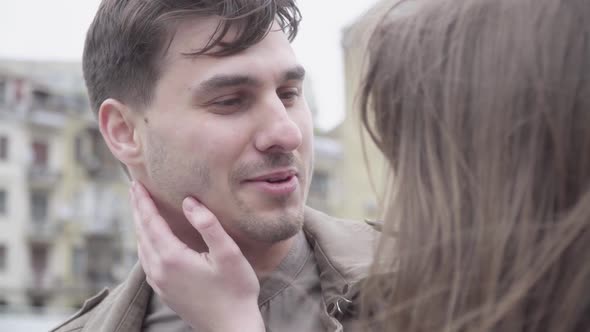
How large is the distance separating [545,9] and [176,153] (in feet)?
4.85

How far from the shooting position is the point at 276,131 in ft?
8.61

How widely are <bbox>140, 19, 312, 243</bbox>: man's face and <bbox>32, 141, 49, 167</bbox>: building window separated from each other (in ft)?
107

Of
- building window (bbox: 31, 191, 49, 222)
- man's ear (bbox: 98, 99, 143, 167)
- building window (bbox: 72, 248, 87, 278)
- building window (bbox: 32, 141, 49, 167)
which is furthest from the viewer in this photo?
building window (bbox: 72, 248, 87, 278)

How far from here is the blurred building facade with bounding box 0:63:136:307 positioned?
109 ft

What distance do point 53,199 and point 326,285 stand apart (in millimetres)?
34324

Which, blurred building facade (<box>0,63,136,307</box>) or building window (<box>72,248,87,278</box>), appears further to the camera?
building window (<box>72,248,87,278</box>)

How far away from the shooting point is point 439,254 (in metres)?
1.65

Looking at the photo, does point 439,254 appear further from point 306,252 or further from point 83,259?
point 83,259

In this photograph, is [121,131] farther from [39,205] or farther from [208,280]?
[39,205]

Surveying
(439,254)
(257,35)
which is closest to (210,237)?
(257,35)

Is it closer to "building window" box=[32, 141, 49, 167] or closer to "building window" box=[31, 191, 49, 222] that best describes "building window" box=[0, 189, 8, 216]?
"building window" box=[31, 191, 49, 222]

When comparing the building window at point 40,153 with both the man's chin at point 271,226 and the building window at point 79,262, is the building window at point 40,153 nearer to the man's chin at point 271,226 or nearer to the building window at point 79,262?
the building window at point 79,262

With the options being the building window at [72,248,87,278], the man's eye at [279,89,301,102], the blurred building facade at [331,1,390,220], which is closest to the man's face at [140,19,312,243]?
the man's eye at [279,89,301,102]

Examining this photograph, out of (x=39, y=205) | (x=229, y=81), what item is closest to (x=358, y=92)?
(x=229, y=81)
